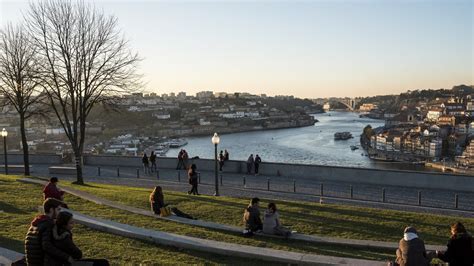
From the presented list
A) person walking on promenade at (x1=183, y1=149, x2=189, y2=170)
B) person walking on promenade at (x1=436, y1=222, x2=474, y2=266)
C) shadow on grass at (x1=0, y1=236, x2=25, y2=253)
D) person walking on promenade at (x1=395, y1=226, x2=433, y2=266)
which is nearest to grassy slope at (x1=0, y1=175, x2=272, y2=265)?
shadow on grass at (x1=0, y1=236, x2=25, y2=253)

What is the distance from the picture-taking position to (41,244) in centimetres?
544

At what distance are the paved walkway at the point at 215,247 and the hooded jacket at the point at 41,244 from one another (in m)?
2.92

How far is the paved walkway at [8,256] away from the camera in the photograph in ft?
22.7

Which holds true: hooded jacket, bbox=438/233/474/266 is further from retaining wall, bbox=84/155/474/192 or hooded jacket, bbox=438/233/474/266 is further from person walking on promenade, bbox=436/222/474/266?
retaining wall, bbox=84/155/474/192

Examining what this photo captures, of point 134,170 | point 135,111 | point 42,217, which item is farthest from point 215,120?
point 42,217

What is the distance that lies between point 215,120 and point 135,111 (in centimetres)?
3253

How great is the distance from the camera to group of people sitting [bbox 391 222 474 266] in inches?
239

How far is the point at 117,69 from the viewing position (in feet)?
65.2

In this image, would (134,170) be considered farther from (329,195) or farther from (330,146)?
(330,146)

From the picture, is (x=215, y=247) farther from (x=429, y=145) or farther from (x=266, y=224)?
(x=429, y=145)

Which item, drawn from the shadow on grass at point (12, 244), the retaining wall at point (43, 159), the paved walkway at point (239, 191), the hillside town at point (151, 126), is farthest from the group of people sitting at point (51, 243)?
the hillside town at point (151, 126)

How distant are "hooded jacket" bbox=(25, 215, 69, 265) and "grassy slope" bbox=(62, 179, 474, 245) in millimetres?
5730

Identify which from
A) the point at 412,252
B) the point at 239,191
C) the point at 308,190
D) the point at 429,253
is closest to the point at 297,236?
the point at 429,253

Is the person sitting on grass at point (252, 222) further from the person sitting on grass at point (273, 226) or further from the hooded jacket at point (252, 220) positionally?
the person sitting on grass at point (273, 226)
